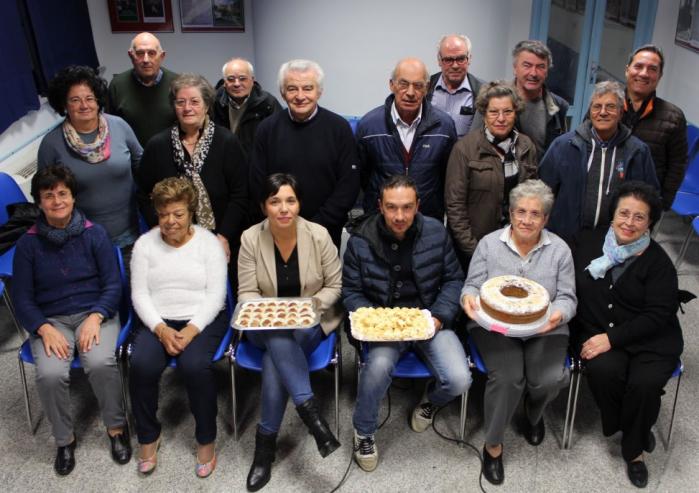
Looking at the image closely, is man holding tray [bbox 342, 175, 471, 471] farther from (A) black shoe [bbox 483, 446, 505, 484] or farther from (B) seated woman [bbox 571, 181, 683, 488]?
(B) seated woman [bbox 571, 181, 683, 488]

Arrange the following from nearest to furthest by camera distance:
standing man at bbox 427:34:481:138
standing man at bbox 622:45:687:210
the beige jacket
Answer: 1. the beige jacket
2. standing man at bbox 622:45:687:210
3. standing man at bbox 427:34:481:138

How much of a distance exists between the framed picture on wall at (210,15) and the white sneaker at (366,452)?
481cm

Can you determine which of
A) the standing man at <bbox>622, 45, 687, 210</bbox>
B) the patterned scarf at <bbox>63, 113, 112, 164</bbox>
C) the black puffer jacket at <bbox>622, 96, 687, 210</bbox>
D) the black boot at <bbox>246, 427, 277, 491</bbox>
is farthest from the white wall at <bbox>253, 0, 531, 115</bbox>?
the black boot at <bbox>246, 427, 277, 491</bbox>

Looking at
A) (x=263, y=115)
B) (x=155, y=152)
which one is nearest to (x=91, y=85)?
(x=155, y=152)

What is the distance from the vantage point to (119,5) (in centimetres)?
591

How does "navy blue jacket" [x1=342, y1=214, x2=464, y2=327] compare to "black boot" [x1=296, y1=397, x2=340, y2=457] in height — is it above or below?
above

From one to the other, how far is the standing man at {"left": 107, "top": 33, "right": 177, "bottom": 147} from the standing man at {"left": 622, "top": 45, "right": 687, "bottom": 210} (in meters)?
2.56

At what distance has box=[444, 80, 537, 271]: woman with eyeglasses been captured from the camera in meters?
2.97

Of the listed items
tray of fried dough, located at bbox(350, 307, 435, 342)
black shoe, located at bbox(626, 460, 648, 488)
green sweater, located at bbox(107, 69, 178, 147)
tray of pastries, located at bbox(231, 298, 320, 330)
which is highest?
green sweater, located at bbox(107, 69, 178, 147)

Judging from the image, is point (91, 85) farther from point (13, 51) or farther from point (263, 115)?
point (13, 51)

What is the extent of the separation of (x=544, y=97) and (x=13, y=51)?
11.6 feet

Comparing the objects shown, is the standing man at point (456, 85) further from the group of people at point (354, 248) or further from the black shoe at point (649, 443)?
the black shoe at point (649, 443)

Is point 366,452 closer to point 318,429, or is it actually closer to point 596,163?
point 318,429

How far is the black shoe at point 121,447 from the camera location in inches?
110
